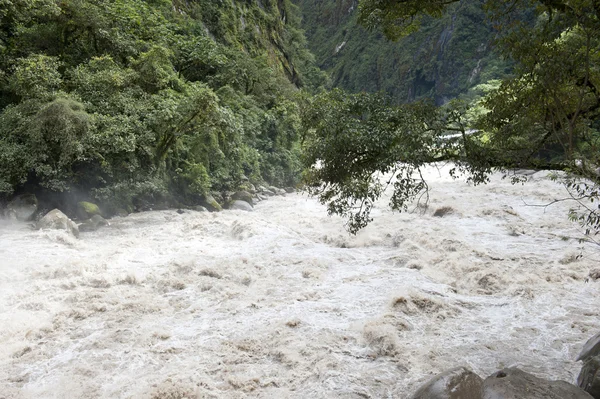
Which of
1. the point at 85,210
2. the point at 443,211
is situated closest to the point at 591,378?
the point at 443,211

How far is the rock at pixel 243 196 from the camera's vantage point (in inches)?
714

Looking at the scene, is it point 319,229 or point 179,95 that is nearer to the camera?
point 319,229

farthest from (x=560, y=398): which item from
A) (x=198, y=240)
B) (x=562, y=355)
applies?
(x=198, y=240)

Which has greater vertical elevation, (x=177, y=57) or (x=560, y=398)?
(x=177, y=57)

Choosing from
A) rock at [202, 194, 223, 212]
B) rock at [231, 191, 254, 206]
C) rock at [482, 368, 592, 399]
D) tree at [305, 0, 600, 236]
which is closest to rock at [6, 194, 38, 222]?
rock at [202, 194, 223, 212]

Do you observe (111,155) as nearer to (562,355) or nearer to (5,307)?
(5,307)

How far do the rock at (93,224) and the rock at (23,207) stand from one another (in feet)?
4.85

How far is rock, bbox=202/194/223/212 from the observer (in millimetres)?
16503

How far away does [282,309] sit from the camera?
298 inches

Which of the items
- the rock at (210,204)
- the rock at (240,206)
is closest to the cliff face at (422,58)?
the rock at (240,206)

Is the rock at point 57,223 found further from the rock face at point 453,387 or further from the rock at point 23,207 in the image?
the rock face at point 453,387

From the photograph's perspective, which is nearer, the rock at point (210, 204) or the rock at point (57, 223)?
the rock at point (57, 223)

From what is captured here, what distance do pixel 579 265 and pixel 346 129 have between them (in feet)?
21.2

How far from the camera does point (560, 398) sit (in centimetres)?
421
